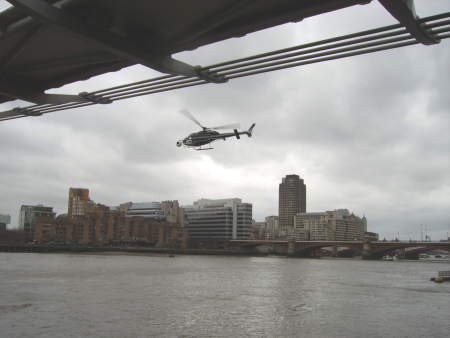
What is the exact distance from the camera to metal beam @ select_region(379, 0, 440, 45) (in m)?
Result: 6.40

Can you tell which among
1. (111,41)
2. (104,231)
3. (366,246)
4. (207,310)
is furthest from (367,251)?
(111,41)

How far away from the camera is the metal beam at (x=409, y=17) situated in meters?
6.40

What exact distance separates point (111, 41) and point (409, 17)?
15.8 feet

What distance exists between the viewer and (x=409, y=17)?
21.8ft

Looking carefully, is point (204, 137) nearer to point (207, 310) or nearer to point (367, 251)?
point (207, 310)

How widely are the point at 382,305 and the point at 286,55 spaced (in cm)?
3193

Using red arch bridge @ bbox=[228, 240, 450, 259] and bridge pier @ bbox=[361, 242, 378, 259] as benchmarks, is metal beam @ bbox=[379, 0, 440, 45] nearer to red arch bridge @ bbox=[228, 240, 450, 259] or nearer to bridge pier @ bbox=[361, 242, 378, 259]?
red arch bridge @ bbox=[228, 240, 450, 259]

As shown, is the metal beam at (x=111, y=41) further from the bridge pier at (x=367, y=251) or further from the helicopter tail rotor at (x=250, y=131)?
the bridge pier at (x=367, y=251)

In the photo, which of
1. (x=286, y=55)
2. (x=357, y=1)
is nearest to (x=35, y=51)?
(x=286, y=55)

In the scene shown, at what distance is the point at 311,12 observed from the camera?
727 cm

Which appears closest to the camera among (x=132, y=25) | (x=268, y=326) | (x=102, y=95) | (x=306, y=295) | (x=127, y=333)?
(x=132, y=25)

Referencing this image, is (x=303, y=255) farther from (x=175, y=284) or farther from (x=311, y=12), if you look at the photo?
(x=311, y=12)

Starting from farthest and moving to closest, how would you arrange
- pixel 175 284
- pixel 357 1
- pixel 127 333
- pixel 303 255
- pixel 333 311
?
1. pixel 303 255
2. pixel 175 284
3. pixel 333 311
4. pixel 127 333
5. pixel 357 1

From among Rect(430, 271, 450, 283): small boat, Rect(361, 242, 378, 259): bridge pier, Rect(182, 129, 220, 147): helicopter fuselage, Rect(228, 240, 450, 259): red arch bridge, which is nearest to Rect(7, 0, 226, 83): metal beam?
Rect(182, 129, 220, 147): helicopter fuselage
